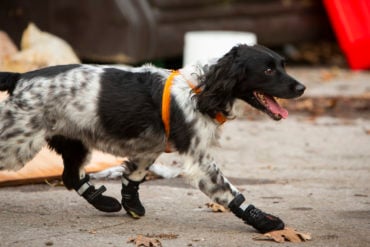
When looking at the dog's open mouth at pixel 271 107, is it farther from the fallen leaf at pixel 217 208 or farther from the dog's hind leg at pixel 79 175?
the dog's hind leg at pixel 79 175

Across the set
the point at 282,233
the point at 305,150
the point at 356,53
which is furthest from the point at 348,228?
the point at 356,53

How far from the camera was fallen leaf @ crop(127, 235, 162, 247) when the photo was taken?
16.1 ft

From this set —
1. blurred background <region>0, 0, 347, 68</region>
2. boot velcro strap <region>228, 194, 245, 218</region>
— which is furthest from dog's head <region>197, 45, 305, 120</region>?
blurred background <region>0, 0, 347, 68</region>

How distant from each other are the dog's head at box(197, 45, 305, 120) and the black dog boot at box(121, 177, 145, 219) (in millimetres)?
834

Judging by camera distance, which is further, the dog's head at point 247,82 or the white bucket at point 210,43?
the white bucket at point 210,43

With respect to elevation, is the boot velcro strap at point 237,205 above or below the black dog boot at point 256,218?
above

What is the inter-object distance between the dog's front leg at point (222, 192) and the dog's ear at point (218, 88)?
31 centimetres

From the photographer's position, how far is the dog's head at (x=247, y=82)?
210 inches

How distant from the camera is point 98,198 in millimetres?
5789

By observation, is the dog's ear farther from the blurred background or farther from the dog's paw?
the blurred background

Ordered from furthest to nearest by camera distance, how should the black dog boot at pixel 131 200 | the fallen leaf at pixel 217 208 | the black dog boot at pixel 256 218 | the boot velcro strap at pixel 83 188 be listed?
the fallen leaf at pixel 217 208 < the boot velcro strap at pixel 83 188 < the black dog boot at pixel 131 200 < the black dog boot at pixel 256 218

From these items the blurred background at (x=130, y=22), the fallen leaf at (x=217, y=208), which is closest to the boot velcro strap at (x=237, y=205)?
the fallen leaf at (x=217, y=208)

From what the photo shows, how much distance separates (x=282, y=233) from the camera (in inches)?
205

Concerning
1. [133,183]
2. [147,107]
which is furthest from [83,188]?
[147,107]
